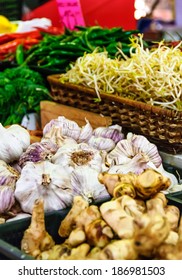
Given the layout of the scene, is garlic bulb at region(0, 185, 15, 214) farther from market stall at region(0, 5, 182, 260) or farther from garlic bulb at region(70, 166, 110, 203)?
garlic bulb at region(70, 166, 110, 203)

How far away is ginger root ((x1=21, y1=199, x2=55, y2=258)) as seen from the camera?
175 centimetres

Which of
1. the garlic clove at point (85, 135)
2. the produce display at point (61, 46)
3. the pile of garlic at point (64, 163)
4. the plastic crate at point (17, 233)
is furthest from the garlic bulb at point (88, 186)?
the produce display at point (61, 46)

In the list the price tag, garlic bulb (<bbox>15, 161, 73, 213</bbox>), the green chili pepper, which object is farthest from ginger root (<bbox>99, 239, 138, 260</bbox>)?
the price tag

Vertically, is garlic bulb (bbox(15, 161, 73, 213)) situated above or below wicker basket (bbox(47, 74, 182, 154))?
above

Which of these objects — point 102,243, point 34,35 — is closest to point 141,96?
point 102,243

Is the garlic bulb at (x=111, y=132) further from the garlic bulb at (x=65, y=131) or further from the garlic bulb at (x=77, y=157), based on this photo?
the garlic bulb at (x=77, y=157)

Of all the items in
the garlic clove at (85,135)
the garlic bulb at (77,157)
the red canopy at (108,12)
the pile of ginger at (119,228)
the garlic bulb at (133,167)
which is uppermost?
the pile of ginger at (119,228)

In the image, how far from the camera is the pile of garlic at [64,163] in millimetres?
2061

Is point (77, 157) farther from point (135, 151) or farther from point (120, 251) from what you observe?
point (120, 251)

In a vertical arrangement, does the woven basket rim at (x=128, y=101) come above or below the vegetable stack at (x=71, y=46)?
above

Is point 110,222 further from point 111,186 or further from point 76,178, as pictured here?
point 76,178

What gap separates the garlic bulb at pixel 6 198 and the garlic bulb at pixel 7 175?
63mm

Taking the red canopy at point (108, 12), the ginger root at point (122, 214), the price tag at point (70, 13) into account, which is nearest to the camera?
the ginger root at point (122, 214)
